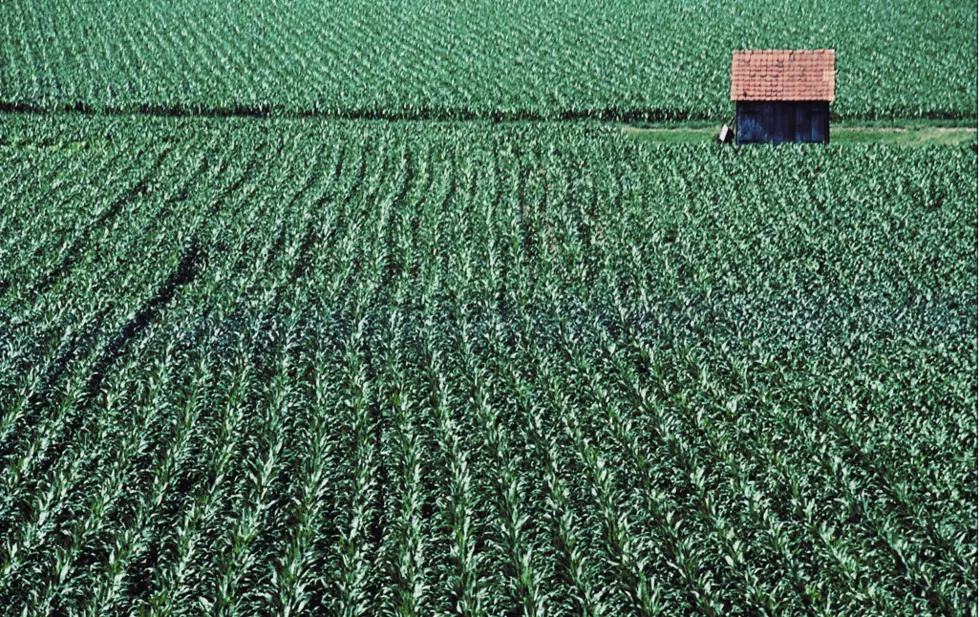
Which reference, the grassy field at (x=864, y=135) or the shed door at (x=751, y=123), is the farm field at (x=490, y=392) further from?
the grassy field at (x=864, y=135)

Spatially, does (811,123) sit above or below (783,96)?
below

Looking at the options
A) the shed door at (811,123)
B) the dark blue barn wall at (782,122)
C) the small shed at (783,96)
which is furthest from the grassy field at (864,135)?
the small shed at (783,96)

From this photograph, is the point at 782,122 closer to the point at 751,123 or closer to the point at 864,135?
the point at 751,123

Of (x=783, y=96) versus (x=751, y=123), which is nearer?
(x=783, y=96)

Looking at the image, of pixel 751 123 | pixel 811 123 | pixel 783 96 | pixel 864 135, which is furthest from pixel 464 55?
pixel 864 135

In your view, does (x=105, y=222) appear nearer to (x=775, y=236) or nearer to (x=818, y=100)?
(x=775, y=236)

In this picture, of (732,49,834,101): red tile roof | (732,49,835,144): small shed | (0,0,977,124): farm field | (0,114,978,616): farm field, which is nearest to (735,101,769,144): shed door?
(732,49,835,144): small shed

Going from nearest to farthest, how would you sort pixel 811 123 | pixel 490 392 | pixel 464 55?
1. pixel 490 392
2. pixel 811 123
3. pixel 464 55

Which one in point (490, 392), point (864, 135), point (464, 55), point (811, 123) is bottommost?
point (864, 135)

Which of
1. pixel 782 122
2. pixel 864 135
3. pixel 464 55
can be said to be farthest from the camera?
pixel 464 55

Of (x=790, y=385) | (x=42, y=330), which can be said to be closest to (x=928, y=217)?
(x=790, y=385)
